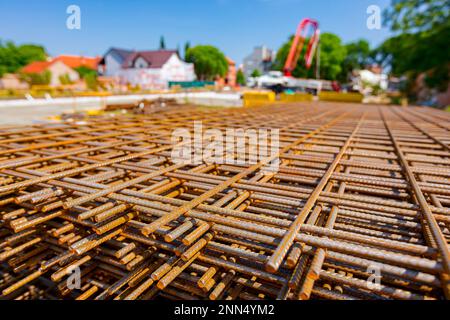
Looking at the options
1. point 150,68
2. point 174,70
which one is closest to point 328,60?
point 174,70

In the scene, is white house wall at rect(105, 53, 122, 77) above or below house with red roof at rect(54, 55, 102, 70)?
below

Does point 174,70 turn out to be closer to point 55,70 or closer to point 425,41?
point 55,70

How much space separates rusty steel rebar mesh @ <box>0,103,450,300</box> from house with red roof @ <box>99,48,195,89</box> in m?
41.6

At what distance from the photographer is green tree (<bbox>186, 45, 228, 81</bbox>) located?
58.7 meters

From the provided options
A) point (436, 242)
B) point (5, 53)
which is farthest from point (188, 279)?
point (5, 53)

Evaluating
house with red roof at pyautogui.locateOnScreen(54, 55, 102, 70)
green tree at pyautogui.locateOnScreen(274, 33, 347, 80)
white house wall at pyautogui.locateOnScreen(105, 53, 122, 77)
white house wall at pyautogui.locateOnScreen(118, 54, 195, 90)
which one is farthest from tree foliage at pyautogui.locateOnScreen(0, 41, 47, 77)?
green tree at pyautogui.locateOnScreen(274, 33, 347, 80)

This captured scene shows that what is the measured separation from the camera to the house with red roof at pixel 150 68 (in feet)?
153

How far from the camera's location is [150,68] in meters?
47.6

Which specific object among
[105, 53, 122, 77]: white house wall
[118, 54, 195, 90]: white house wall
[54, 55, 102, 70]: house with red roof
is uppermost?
[54, 55, 102, 70]: house with red roof

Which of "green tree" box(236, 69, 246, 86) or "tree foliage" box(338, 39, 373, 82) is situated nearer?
"tree foliage" box(338, 39, 373, 82)

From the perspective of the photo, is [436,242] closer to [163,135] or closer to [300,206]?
[300,206]

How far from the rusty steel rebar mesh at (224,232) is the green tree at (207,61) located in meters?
57.5

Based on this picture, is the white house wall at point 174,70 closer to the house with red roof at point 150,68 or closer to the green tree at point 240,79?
the house with red roof at point 150,68

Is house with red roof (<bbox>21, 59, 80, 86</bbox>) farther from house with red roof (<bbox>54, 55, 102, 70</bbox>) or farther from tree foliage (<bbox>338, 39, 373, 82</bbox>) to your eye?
tree foliage (<bbox>338, 39, 373, 82</bbox>)
